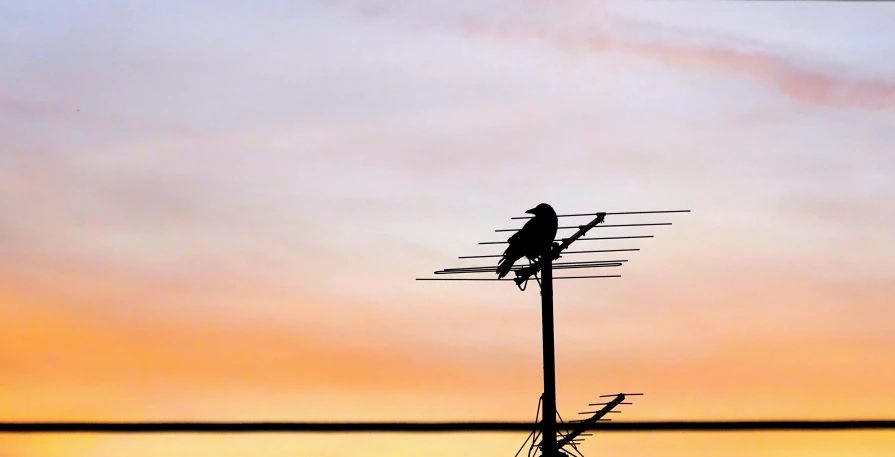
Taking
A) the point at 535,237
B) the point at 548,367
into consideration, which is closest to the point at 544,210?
the point at 535,237

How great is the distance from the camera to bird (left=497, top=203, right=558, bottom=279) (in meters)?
14.2

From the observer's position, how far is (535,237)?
1423 centimetres

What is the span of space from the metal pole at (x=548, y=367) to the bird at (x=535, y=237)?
19 centimetres

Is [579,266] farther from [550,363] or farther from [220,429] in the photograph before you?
[220,429]

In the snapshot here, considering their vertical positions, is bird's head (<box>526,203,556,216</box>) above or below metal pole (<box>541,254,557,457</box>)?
above

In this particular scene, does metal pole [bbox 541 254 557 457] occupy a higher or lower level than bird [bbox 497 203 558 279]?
lower

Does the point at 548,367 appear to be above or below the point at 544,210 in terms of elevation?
below

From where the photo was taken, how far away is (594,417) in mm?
14031

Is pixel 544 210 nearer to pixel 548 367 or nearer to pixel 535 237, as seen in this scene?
pixel 535 237

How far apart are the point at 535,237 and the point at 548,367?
1.64 meters

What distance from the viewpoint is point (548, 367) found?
1398 cm

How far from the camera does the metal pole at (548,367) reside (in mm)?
13836

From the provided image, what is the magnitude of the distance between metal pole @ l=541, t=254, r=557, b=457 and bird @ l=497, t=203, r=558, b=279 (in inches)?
7.3

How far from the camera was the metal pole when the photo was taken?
13.8 m
